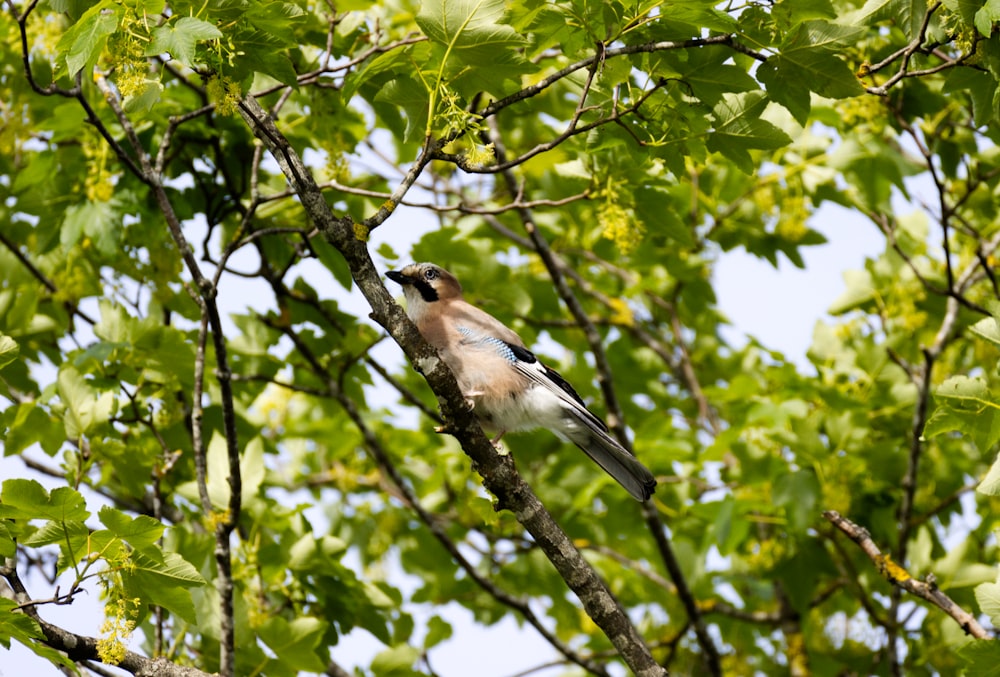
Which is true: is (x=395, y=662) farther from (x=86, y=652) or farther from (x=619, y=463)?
(x=86, y=652)

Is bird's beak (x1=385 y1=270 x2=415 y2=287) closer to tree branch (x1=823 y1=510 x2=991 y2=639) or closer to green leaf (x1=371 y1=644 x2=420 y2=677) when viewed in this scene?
green leaf (x1=371 y1=644 x2=420 y2=677)

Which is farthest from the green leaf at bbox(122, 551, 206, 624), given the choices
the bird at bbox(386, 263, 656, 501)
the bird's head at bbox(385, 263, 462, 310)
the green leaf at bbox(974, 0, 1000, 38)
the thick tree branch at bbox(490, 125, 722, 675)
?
the thick tree branch at bbox(490, 125, 722, 675)

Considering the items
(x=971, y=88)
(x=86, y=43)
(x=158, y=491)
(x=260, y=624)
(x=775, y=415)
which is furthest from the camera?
(x=775, y=415)

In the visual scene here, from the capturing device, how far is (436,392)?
4.13 m

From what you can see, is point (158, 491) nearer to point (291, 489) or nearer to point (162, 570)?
point (162, 570)

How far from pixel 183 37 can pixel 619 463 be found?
3.36 meters

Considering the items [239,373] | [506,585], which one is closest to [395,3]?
[239,373]

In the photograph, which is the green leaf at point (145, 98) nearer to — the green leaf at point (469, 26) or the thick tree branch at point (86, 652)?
the green leaf at point (469, 26)

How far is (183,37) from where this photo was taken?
3611mm

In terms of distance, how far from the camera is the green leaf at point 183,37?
3.55 metres

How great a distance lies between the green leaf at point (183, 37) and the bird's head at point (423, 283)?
306 cm

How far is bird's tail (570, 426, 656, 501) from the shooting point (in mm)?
5740

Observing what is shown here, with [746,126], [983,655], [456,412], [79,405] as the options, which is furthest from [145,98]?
[983,655]

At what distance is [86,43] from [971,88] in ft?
11.9
